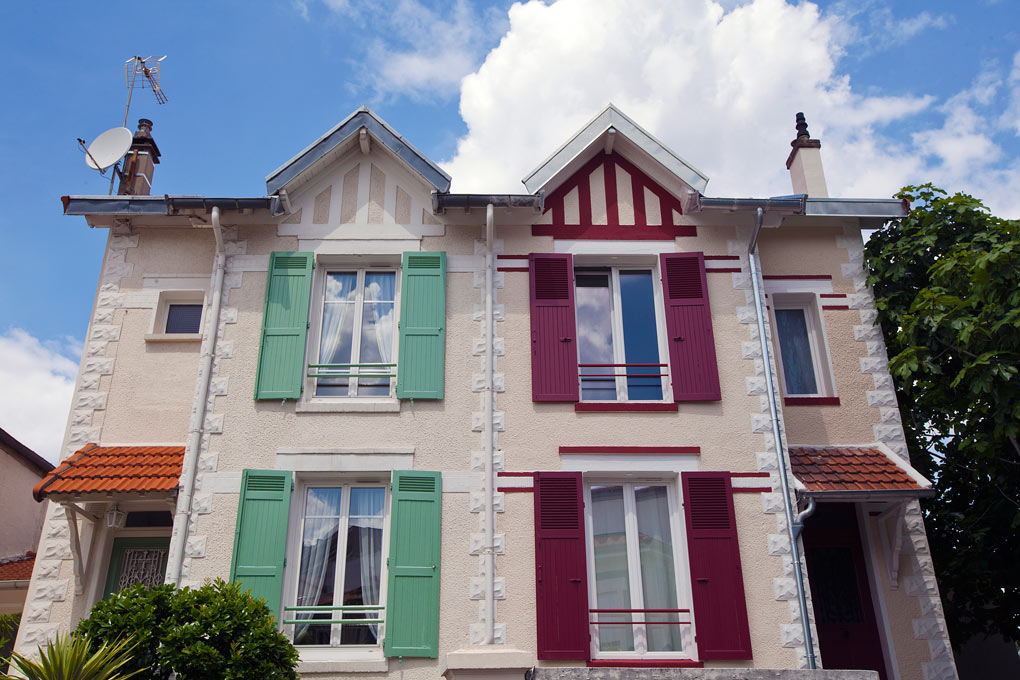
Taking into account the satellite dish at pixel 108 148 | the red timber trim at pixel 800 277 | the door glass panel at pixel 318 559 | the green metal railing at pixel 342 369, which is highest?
the satellite dish at pixel 108 148

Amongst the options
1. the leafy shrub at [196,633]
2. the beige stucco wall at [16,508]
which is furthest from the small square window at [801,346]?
the beige stucco wall at [16,508]

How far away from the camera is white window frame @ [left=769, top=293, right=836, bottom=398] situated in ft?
34.5

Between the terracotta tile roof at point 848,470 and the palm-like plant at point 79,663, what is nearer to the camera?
the palm-like plant at point 79,663

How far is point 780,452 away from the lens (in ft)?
30.7

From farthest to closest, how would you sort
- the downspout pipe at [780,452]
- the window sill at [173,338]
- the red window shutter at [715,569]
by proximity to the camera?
the window sill at [173,338], the downspout pipe at [780,452], the red window shutter at [715,569]

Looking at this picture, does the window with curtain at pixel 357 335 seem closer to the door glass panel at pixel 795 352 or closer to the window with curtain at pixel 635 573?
the window with curtain at pixel 635 573

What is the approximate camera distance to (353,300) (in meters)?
10.3

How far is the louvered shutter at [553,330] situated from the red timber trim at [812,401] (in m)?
2.71

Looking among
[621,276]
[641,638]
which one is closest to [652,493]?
[641,638]

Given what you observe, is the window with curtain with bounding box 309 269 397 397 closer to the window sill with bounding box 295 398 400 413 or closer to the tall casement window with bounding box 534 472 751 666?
the window sill with bounding box 295 398 400 413

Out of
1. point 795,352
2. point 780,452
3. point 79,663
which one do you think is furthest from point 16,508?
point 795,352

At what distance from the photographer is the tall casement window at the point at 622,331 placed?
31.8ft

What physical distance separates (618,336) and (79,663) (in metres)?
6.27

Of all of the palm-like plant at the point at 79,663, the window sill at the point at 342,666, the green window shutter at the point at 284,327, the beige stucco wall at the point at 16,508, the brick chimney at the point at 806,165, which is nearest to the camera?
the palm-like plant at the point at 79,663
